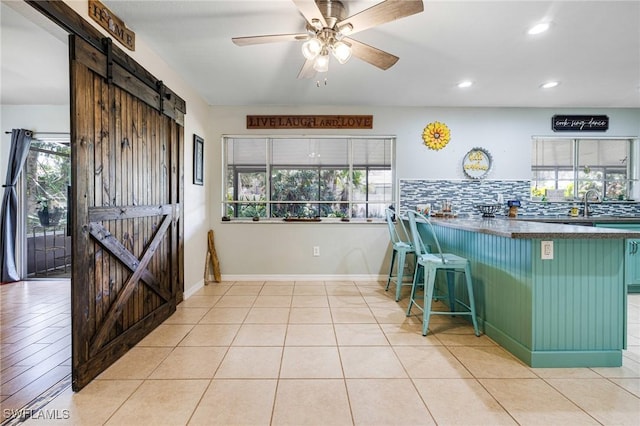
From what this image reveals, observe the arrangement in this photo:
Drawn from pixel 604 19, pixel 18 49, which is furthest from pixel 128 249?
pixel 604 19

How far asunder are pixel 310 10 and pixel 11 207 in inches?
196

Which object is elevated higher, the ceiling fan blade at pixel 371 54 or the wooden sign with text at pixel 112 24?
the wooden sign with text at pixel 112 24

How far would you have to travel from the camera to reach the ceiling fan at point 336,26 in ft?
5.64

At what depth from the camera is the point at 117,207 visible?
2191mm

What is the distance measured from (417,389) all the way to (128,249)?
2.32 metres

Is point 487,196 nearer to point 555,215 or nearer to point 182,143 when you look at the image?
point 555,215

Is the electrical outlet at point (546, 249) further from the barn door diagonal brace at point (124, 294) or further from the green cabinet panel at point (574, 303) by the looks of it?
the barn door diagonal brace at point (124, 294)

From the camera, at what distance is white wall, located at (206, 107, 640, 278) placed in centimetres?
426

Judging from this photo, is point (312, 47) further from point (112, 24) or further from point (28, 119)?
point (28, 119)

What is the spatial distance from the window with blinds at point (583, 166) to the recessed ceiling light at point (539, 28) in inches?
95.6

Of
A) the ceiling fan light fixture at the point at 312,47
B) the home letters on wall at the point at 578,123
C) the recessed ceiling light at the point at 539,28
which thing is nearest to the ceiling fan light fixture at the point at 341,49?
the ceiling fan light fixture at the point at 312,47

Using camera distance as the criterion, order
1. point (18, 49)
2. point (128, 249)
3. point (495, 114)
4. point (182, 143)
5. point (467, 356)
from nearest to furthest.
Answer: point (467, 356) → point (128, 249) → point (18, 49) → point (182, 143) → point (495, 114)

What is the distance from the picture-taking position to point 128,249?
2355mm

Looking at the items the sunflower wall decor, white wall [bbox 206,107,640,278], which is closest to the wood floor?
white wall [bbox 206,107,640,278]
